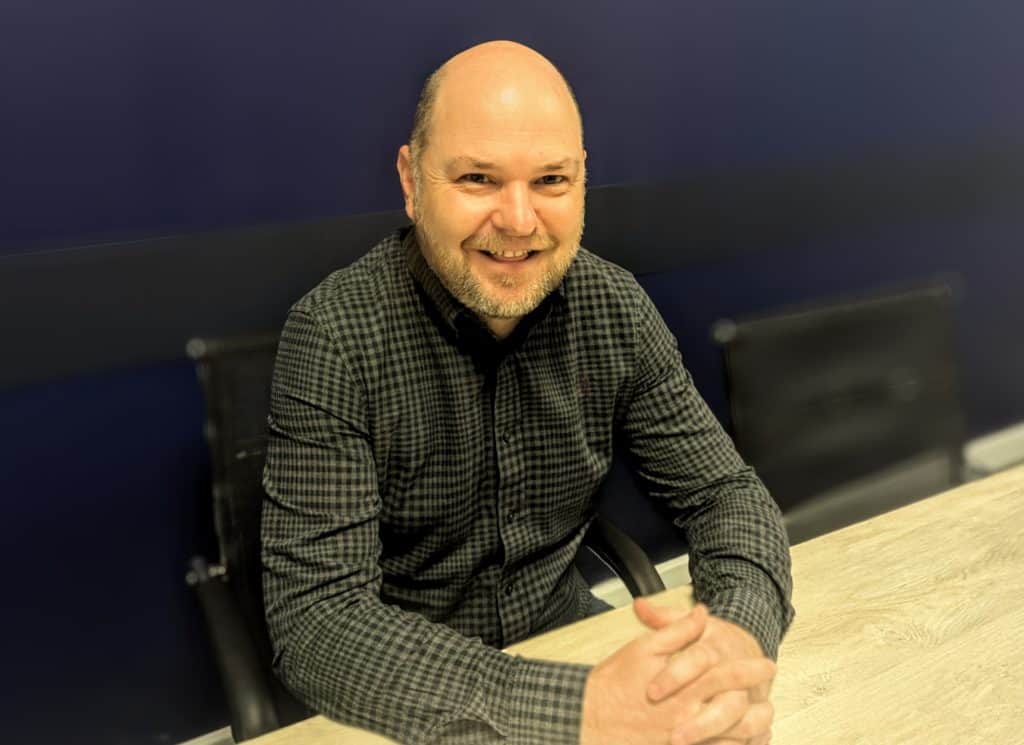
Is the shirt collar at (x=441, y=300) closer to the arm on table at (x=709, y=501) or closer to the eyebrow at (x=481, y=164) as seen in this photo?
the eyebrow at (x=481, y=164)

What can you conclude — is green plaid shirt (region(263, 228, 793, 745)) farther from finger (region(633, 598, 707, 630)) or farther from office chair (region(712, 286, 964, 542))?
office chair (region(712, 286, 964, 542))

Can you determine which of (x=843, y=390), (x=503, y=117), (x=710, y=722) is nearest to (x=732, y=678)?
(x=710, y=722)

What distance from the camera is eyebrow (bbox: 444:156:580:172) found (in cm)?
122

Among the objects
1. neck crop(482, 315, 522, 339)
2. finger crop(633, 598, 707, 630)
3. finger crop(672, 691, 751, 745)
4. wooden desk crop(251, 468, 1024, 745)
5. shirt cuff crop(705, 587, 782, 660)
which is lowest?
wooden desk crop(251, 468, 1024, 745)

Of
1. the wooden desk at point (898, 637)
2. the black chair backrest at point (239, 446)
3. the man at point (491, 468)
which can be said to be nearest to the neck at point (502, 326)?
the man at point (491, 468)

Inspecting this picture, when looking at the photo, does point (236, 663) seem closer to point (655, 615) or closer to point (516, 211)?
point (655, 615)

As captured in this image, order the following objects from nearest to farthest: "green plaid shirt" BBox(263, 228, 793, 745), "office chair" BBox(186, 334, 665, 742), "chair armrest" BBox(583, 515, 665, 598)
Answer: "green plaid shirt" BBox(263, 228, 793, 745)
"office chair" BBox(186, 334, 665, 742)
"chair armrest" BBox(583, 515, 665, 598)

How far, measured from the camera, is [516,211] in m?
1.23

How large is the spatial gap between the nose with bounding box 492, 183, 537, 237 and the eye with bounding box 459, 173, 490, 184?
0.09ft

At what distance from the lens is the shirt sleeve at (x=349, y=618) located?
39.3 inches

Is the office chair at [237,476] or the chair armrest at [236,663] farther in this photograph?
the office chair at [237,476]

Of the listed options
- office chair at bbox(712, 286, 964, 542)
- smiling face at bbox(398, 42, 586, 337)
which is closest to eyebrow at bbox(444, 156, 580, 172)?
smiling face at bbox(398, 42, 586, 337)

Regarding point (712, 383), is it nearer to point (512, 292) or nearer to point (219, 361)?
point (512, 292)

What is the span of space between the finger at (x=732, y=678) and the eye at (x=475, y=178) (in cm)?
69
